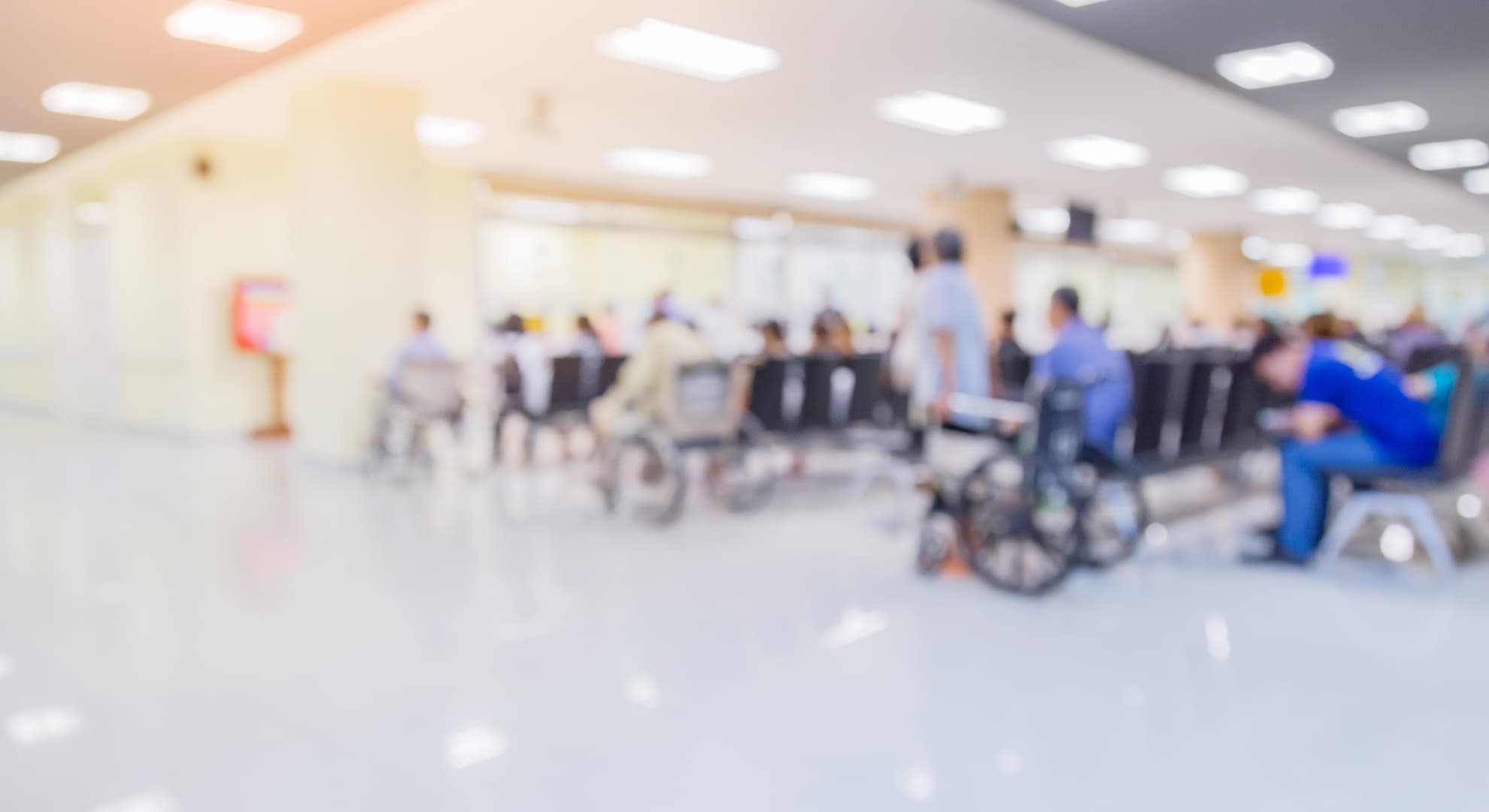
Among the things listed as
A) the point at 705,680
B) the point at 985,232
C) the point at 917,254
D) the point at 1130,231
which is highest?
the point at 1130,231

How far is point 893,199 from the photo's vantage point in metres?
14.9

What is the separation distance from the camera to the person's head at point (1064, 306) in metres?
4.75

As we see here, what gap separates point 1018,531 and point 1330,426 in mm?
1599

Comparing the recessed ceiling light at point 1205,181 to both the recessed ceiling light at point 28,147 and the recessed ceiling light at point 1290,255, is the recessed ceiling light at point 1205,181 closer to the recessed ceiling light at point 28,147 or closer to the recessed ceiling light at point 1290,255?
the recessed ceiling light at point 1290,255

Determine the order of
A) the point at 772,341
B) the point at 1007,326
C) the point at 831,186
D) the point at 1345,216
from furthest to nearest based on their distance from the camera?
the point at 1345,216 < the point at 831,186 < the point at 1007,326 < the point at 772,341

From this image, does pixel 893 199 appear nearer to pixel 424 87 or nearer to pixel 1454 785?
pixel 424 87

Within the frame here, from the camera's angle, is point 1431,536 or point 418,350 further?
point 418,350

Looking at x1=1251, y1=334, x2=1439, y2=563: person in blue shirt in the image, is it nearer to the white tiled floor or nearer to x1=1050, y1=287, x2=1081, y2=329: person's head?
the white tiled floor

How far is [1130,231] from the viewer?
63.7 ft

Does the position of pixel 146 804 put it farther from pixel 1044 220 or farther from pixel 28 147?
pixel 1044 220

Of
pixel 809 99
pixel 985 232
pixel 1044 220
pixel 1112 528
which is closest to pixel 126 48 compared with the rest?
pixel 809 99

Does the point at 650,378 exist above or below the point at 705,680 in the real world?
above

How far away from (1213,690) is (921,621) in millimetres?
1056

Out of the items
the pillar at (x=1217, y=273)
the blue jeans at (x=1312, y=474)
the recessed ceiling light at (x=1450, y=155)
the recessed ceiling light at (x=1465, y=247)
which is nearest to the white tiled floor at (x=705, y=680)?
the blue jeans at (x=1312, y=474)
